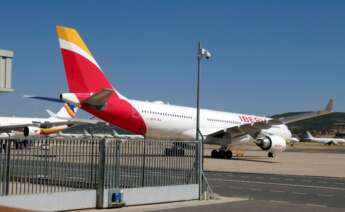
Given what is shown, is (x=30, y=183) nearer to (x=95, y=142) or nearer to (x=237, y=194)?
(x=95, y=142)

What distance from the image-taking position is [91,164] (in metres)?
15.3

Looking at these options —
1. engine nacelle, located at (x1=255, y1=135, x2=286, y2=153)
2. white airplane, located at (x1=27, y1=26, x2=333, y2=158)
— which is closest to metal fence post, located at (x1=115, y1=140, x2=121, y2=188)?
white airplane, located at (x1=27, y1=26, x2=333, y2=158)

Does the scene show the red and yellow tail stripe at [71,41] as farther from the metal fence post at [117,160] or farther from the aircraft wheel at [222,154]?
the metal fence post at [117,160]

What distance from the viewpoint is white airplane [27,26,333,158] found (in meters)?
38.9

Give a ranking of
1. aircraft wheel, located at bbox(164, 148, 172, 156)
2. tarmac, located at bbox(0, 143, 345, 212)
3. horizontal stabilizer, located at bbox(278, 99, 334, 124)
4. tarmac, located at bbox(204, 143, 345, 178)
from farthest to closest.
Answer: horizontal stabilizer, located at bbox(278, 99, 334, 124), tarmac, located at bbox(204, 143, 345, 178), aircraft wheel, located at bbox(164, 148, 172, 156), tarmac, located at bbox(0, 143, 345, 212)

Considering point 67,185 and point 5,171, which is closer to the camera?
point 5,171

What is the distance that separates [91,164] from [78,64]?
2458cm

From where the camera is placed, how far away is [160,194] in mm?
16781

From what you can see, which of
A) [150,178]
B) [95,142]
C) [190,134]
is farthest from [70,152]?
[190,134]

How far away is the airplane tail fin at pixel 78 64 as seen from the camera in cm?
3844

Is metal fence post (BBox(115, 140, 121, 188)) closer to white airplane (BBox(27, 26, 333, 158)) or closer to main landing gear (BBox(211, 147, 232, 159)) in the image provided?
white airplane (BBox(27, 26, 333, 158))

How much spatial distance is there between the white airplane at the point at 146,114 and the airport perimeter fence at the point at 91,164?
2004cm

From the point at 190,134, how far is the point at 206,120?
9.77 ft

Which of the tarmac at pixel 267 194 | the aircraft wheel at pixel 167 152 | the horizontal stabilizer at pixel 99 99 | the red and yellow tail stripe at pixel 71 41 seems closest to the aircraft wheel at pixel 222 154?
the horizontal stabilizer at pixel 99 99
